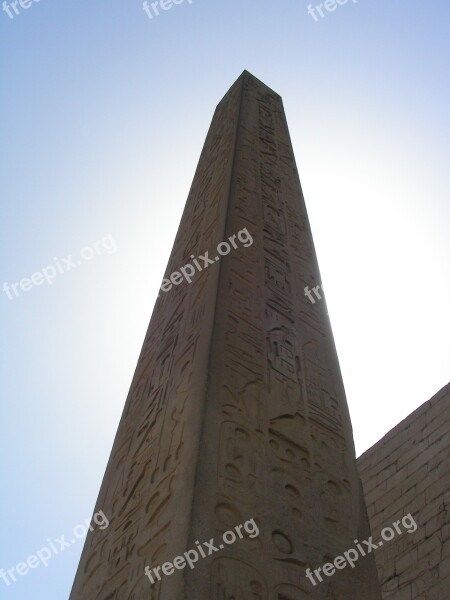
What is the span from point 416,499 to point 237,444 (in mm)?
4126

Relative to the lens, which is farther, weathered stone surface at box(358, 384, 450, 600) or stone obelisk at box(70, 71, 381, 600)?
weathered stone surface at box(358, 384, 450, 600)

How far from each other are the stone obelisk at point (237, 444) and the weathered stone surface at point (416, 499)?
110 inches

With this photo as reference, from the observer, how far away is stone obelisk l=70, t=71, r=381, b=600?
5.90ft

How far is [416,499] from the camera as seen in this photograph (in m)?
5.70

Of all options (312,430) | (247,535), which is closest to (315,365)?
(312,430)

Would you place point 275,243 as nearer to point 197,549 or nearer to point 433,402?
point 197,549

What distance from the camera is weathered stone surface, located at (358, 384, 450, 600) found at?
508 centimetres

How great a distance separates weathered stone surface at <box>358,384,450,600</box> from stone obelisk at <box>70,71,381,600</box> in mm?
2802

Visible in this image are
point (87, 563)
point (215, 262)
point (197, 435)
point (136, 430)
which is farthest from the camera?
point (215, 262)

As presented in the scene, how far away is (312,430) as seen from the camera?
93.7 inches

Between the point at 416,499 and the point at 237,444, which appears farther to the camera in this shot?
the point at 416,499

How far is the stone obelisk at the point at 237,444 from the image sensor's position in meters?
1.80

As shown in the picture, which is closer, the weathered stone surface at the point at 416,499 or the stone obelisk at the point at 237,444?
the stone obelisk at the point at 237,444

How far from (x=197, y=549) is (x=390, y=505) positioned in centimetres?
464
